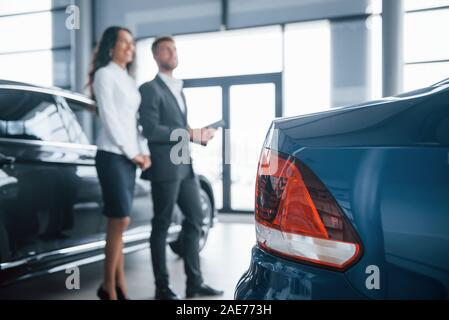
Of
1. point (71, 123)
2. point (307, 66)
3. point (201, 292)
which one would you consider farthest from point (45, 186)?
point (307, 66)

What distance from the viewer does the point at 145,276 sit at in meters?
2.35

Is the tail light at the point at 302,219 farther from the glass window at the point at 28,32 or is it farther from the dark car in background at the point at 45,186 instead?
the glass window at the point at 28,32

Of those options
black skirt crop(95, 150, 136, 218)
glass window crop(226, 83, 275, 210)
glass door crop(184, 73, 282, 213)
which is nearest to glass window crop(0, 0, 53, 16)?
glass door crop(184, 73, 282, 213)

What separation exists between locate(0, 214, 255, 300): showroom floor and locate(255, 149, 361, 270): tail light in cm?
134

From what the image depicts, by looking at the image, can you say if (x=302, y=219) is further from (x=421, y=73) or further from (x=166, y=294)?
(x=421, y=73)

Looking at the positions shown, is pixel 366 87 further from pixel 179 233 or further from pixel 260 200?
pixel 260 200

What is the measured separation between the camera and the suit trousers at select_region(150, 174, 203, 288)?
186cm

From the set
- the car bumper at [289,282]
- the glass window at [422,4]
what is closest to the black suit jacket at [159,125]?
the car bumper at [289,282]

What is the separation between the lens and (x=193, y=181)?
1.99m

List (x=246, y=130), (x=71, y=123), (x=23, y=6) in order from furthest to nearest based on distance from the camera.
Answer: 1. (x=23, y=6)
2. (x=246, y=130)
3. (x=71, y=123)

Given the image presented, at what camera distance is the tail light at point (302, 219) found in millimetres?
628

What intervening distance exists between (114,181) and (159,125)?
1.10 feet

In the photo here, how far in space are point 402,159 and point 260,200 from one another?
0.93 feet
